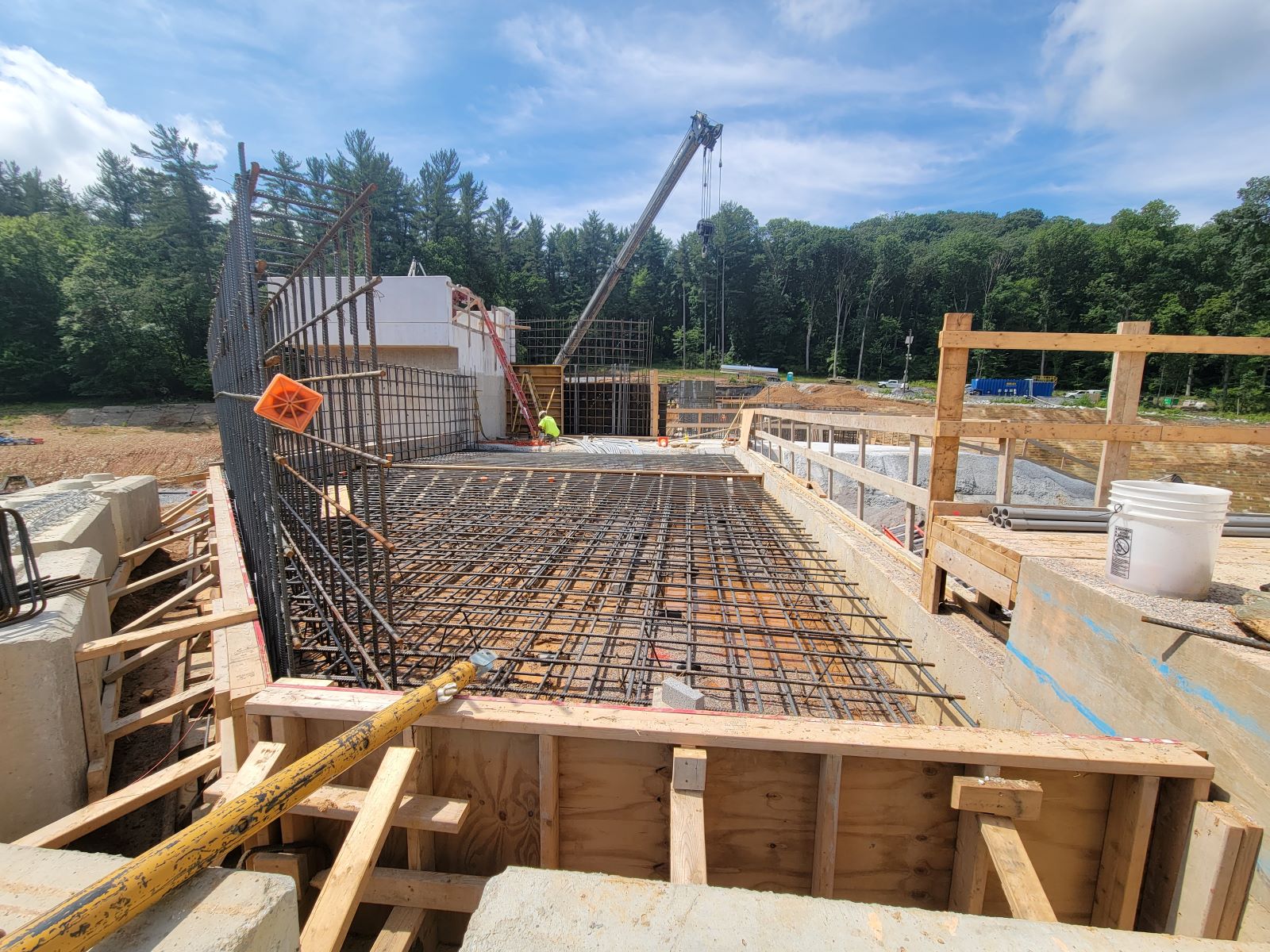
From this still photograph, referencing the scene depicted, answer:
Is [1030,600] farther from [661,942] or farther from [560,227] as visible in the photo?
[560,227]

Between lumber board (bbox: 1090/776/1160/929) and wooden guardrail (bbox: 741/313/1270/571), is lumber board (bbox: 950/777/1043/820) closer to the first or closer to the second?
lumber board (bbox: 1090/776/1160/929)

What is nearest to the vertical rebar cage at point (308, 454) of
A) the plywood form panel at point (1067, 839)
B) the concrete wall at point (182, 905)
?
the concrete wall at point (182, 905)

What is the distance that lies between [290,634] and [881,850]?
2779mm

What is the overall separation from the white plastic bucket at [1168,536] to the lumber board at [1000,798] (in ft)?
2.69

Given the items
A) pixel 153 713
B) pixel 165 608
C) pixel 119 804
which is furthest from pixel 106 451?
pixel 119 804

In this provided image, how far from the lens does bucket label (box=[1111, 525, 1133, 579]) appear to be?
1.89 m

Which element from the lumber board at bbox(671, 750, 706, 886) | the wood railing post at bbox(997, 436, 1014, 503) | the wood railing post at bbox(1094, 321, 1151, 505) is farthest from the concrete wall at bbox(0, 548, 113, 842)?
the wood railing post at bbox(1094, 321, 1151, 505)

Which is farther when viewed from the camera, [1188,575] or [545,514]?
[545,514]

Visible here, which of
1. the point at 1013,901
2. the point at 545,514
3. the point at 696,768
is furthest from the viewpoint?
the point at 545,514

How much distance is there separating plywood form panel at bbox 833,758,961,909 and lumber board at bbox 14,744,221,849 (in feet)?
9.89

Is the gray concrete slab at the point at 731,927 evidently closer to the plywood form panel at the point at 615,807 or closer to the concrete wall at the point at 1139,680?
the concrete wall at the point at 1139,680

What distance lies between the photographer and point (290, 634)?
9.00 feet

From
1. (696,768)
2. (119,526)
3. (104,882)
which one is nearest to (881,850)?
(696,768)

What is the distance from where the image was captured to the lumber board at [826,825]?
1802 millimetres
